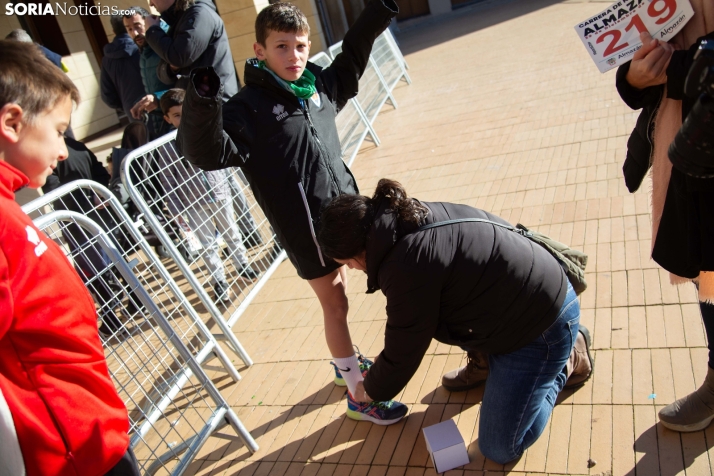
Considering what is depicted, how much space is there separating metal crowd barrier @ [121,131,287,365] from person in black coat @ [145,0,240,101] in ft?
2.24

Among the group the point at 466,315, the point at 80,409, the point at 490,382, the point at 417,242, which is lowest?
the point at 490,382

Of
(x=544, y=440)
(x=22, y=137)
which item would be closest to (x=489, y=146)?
(x=544, y=440)

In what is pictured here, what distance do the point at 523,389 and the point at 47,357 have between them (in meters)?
1.76

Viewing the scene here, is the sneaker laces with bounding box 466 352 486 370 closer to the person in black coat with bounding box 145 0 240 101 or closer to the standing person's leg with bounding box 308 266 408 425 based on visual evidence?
the standing person's leg with bounding box 308 266 408 425

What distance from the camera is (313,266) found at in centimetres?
294

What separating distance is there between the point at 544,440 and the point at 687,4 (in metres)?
Answer: 1.74

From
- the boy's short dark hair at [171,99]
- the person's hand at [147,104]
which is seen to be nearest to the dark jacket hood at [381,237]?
the boy's short dark hair at [171,99]

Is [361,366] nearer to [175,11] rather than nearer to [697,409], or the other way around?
[697,409]

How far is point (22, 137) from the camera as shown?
161 centimetres

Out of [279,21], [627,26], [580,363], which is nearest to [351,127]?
[279,21]

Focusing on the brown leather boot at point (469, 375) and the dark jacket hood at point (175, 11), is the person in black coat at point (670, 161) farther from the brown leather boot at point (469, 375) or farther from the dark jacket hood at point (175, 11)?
the dark jacket hood at point (175, 11)

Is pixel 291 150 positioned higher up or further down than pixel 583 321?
higher up

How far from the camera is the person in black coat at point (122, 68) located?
5938 millimetres

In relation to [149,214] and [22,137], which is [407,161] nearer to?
[149,214]
